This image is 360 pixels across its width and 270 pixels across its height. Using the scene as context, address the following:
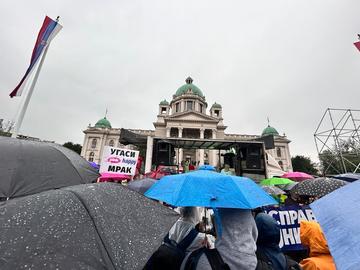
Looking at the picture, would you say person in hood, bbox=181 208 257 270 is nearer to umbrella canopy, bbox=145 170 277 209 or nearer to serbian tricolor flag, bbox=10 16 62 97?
umbrella canopy, bbox=145 170 277 209

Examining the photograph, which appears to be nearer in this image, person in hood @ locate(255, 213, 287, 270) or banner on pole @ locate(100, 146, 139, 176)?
person in hood @ locate(255, 213, 287, 270)

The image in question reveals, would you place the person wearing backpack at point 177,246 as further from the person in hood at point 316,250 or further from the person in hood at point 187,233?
the person in hood at point 316,250

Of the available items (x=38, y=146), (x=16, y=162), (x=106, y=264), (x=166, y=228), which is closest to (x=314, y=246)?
(x=166, y=228)

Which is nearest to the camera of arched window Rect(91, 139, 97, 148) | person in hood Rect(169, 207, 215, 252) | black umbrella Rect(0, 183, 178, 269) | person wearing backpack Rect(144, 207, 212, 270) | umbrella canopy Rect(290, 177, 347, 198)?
black umbrella Rect(0, 183, 178, 269)

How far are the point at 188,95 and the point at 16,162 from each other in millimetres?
43915

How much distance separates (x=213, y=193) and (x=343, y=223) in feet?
3.46

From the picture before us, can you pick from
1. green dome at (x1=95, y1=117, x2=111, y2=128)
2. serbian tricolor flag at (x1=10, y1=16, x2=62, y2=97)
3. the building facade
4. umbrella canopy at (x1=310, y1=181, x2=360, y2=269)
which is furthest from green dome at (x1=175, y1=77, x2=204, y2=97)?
umbrella canopy at (x1=310, y1=181, x2=360, y2=269)

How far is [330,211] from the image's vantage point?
1260 millimetres

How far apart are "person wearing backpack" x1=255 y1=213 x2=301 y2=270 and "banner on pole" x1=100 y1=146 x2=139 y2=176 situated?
4305 millimetres

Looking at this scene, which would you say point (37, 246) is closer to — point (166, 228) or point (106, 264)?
point (106, 264)

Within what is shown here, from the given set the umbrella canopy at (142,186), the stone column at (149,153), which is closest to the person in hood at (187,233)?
the umbrella canopy at (142,186)

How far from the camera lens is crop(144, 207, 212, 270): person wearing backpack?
2172mm

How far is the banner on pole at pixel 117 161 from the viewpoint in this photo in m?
5.46

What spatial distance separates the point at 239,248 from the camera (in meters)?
1.67
